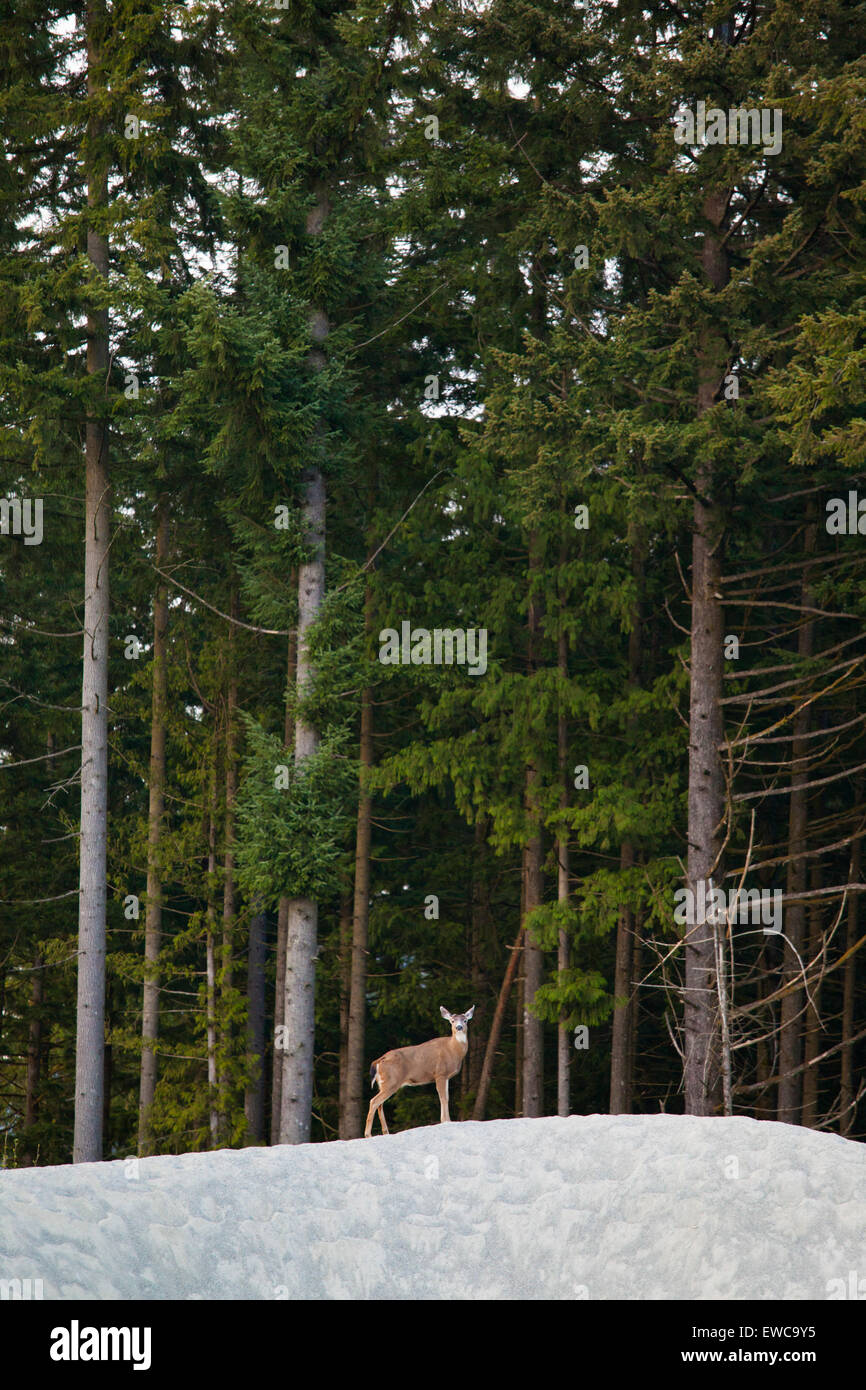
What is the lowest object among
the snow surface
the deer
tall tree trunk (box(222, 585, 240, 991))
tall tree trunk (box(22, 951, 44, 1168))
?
tall tree trunk (box(22, 951, 44, 1168))

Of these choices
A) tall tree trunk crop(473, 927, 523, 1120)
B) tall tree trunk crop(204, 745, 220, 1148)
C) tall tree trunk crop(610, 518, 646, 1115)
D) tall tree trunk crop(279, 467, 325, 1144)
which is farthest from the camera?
tall tree trunk crop(473, 927, 523, 1120)

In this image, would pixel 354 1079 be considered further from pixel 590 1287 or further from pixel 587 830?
pixel 590 1287

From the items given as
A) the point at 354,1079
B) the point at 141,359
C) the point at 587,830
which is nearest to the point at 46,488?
the point at 141,359

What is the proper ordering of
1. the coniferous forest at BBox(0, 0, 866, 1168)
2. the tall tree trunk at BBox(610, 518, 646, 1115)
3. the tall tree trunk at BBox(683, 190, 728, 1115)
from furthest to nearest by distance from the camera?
the tall tree trunk at BBox(610, 518, 646, 1115) < the coniferous forest at BBox(0, 0, 866, 1168) < the tall tree trunk at BBox(683, 190, 728, 1115)

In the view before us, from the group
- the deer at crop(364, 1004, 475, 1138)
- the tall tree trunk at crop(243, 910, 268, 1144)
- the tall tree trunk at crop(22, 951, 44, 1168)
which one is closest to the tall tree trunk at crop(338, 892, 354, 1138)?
the tall tree trunk at crop(243, 910, 268, 1144)

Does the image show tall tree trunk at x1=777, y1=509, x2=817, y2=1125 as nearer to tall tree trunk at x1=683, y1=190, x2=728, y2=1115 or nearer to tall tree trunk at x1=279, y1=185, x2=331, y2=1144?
tall tree trunk at x1=683, y1=190, x2=728, y2=1115

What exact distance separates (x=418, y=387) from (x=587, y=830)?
6580 millimetres

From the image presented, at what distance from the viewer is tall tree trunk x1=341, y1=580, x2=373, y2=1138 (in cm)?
1764

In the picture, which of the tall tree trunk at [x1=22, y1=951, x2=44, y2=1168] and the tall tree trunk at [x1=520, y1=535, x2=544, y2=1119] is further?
the tall tree trunk at [x1=22, y1=951, x2=44, y2=1168]

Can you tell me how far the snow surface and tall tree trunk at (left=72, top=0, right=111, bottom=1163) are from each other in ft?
19.7

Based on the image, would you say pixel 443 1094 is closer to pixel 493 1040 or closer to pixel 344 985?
pixel 493 1040

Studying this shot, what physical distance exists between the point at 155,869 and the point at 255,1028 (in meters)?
3.31

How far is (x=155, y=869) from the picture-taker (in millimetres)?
19078

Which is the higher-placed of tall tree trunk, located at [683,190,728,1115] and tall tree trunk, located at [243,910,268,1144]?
tall tree trunk, located at [683,190,728,1115]
